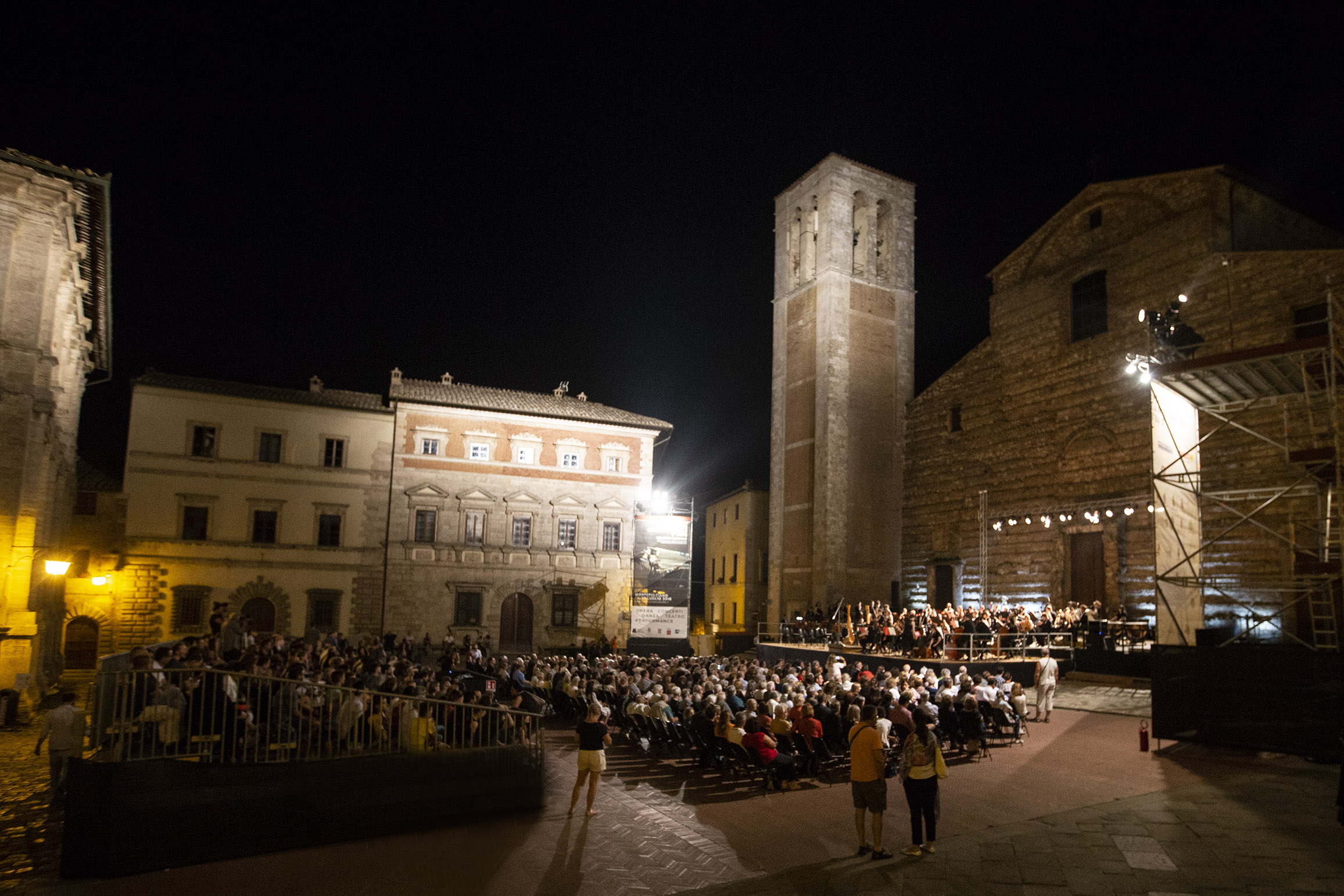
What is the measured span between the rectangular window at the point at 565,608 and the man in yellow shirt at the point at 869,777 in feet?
79.2

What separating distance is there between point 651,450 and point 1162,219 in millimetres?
19150

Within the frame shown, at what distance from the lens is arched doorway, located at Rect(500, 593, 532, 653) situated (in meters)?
30.1

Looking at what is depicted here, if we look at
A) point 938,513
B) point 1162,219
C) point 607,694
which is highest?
point 1162,219

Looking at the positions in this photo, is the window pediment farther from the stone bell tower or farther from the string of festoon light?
the string of festoon light

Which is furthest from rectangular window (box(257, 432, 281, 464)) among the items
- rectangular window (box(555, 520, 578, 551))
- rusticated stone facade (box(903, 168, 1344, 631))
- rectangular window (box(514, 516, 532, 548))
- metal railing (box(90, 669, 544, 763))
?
rusticated stone facade (box(903, 168, 1344, 631))

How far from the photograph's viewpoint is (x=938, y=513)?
1169 inches

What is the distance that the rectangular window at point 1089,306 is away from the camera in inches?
980

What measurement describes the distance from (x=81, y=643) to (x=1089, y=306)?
33.1 meters

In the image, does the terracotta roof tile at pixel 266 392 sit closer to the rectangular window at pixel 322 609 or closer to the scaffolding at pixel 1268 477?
the rectangular window at pixel 322 609

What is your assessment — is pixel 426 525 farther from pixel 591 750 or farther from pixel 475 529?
pixel 591 750

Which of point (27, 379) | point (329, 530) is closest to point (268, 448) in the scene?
point (329, 530)

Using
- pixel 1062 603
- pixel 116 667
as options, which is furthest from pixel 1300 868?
pixel 1062 603

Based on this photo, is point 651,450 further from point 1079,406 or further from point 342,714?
point 342,714

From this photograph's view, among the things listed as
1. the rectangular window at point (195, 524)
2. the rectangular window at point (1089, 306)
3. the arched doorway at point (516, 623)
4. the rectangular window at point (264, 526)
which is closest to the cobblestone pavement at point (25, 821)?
the rectangular window at point (195, 524)
